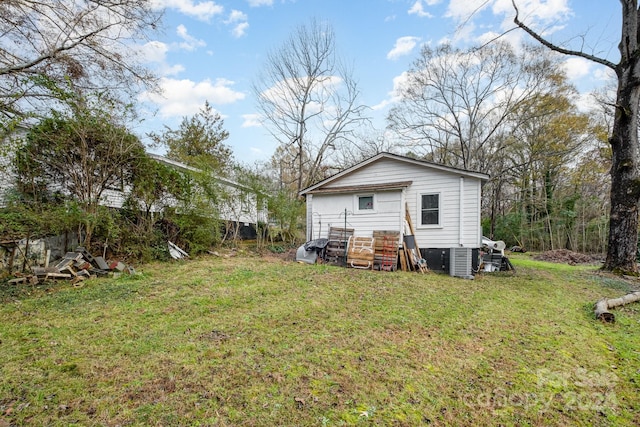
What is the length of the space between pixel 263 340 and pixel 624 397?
3.50 m

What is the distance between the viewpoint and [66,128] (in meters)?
6.93

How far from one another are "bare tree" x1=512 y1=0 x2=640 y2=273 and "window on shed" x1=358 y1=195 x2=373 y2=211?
272 inches

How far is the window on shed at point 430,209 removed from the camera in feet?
29.9

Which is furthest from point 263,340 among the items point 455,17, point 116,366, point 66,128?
point 455,17

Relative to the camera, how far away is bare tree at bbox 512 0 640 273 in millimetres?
7973

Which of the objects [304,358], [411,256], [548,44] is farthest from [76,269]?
[548,44]

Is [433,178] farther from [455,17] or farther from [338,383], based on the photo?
[338,383]

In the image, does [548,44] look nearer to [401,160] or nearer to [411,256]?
[401,160]

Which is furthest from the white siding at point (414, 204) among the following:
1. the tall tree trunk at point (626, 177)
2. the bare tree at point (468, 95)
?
the bare tree at point (468, 95)

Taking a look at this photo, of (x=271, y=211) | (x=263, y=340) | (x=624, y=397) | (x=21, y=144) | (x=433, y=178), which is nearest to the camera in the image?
(x=624, y=397)

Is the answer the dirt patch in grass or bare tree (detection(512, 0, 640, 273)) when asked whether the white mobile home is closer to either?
bare tree (detection(512, 0, 640, 273))

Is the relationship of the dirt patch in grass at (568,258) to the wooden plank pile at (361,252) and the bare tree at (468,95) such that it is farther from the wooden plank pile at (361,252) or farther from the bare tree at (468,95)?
the wooden plank pile at (361,252)

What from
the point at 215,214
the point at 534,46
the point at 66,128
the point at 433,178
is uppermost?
the point at 534,46

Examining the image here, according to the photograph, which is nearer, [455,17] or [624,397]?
[624,397]
